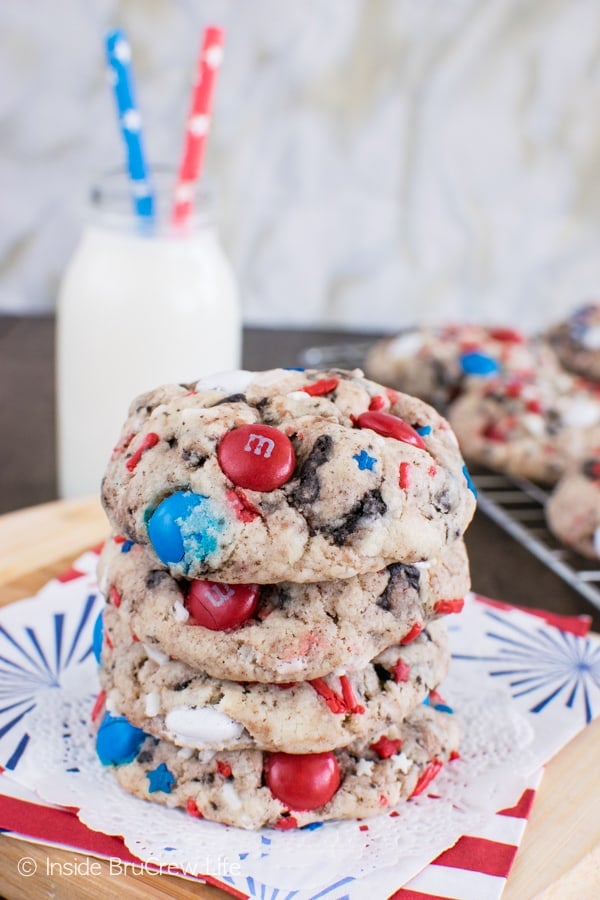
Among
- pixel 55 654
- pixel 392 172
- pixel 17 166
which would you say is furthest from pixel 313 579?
pixel 392 172

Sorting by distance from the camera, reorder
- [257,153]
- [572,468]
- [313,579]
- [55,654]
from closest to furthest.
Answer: [313,579], [55,654], [572,468], [257,153]

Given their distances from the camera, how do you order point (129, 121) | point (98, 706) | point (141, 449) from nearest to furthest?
point (141, 449) < point (98, 706) < point (129, 121)

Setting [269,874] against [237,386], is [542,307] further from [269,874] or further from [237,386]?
[269,874]

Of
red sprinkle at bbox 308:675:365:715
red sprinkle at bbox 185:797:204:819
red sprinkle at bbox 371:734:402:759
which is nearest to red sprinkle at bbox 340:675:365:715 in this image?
red sprinkle at bbox 308:675:365:715

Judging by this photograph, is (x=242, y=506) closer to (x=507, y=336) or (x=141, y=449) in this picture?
(x=141, y=449)

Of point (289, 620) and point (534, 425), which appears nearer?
point (289, 620)

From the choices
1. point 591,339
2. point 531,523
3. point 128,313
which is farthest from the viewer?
point 591,339

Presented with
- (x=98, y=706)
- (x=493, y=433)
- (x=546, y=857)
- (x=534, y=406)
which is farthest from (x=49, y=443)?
(x=546, y=857)
